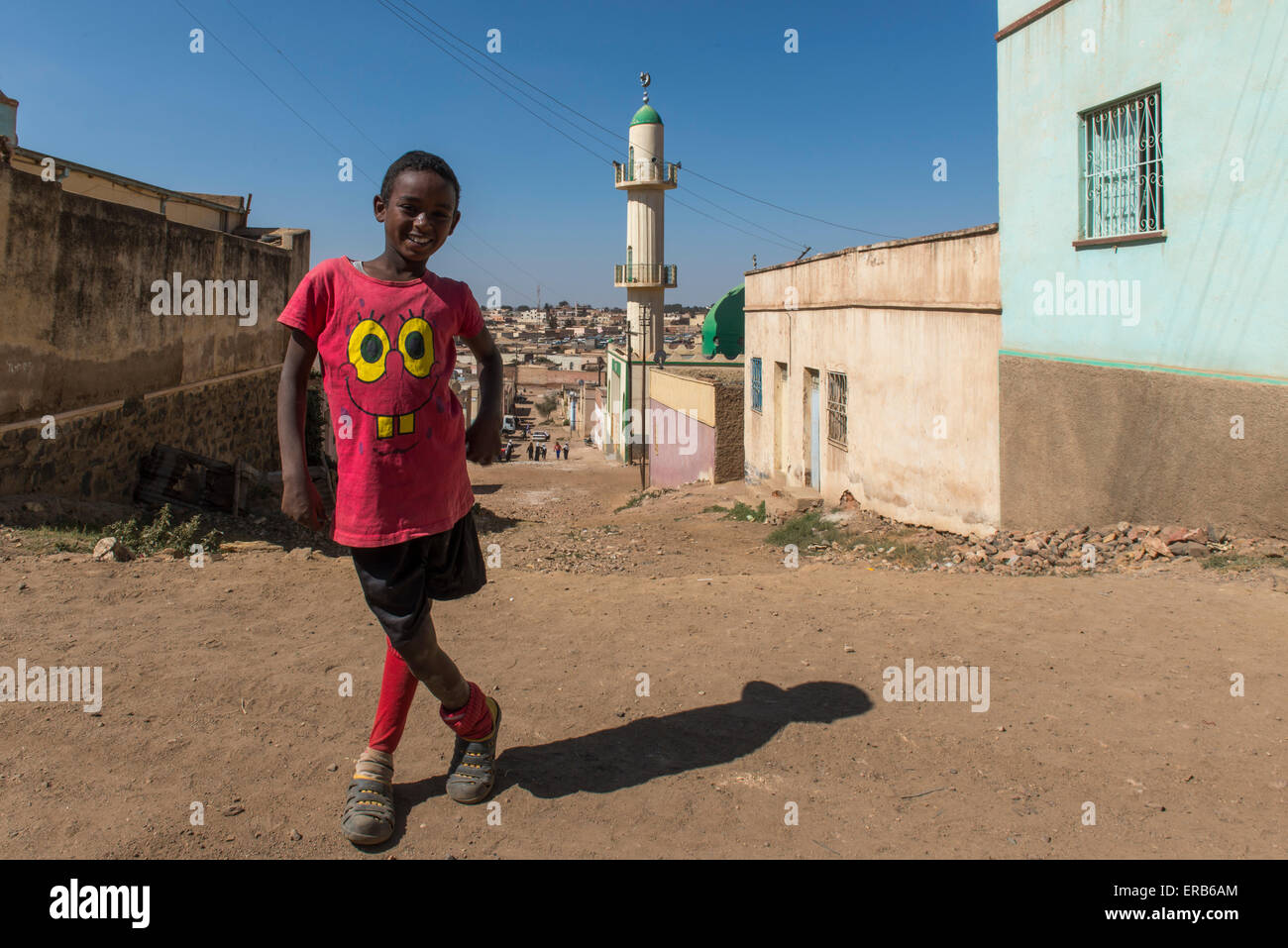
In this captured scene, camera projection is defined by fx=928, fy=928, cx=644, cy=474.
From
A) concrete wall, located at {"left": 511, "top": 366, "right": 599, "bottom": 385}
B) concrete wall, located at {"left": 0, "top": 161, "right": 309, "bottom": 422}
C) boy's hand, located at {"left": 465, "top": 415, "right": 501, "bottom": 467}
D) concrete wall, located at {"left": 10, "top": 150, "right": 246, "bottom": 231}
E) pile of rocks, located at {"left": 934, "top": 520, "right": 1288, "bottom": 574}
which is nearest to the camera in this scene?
boy's hand, located at {"left": 465, "top": 415, "right": 501, "bottom": 467}

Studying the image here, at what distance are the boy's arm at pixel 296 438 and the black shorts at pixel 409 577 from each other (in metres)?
0.18

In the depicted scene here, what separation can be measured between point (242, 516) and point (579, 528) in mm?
4320

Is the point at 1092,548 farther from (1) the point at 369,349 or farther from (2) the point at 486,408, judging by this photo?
(1) the point at 369,349

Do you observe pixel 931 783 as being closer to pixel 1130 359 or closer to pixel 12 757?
pixel 12 757

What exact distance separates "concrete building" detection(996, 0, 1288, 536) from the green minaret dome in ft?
76.8

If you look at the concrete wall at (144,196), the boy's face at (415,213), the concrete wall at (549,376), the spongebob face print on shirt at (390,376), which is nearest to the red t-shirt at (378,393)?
the spongebob face print on shirt at (390,376)

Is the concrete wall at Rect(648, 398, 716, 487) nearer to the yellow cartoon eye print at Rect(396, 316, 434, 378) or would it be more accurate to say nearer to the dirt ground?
the dirt ground

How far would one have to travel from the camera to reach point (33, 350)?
7.07 meters

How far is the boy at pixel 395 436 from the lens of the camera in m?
2.67

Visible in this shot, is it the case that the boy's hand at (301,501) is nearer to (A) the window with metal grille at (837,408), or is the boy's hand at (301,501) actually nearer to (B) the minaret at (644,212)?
(A) the window with metal grille at (837,408)

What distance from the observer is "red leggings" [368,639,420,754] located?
113 inches

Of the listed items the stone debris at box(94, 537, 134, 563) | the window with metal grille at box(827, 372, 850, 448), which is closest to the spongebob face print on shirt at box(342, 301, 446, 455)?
the stone debris at box(94, 537, 134, 563)
